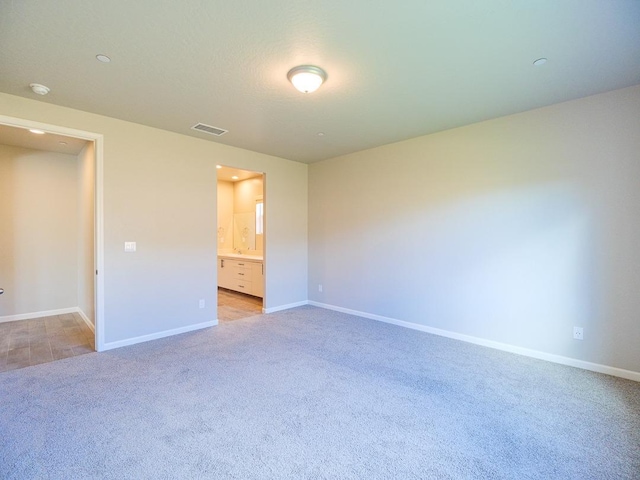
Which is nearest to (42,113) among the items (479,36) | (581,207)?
(479,36)

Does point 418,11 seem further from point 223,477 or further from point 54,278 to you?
point 54,278

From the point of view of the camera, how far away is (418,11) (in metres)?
1.87

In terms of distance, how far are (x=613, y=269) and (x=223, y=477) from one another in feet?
12.0

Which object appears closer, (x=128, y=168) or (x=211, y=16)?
(x=211, y=16)

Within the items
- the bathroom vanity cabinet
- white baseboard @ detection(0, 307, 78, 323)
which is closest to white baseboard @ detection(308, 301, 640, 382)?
the bathroom vanity cabinet

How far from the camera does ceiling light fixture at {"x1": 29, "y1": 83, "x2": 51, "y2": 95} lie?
2.73 meters

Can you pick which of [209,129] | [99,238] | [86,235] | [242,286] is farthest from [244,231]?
[99,238]

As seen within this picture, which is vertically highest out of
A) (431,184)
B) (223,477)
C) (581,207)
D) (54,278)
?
(431,184)

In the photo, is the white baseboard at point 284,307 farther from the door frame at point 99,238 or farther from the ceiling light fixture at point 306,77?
the ceiling light fixture at point 306,77

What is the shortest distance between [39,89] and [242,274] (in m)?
4.45

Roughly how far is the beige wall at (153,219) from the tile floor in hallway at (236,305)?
1.91 feet

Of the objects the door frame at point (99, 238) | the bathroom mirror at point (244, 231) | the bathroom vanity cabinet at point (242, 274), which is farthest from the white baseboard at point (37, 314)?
the bathroom mirror at point (244, 231)

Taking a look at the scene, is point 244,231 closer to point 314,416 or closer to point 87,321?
point 87,321

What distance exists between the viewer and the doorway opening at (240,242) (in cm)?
607
